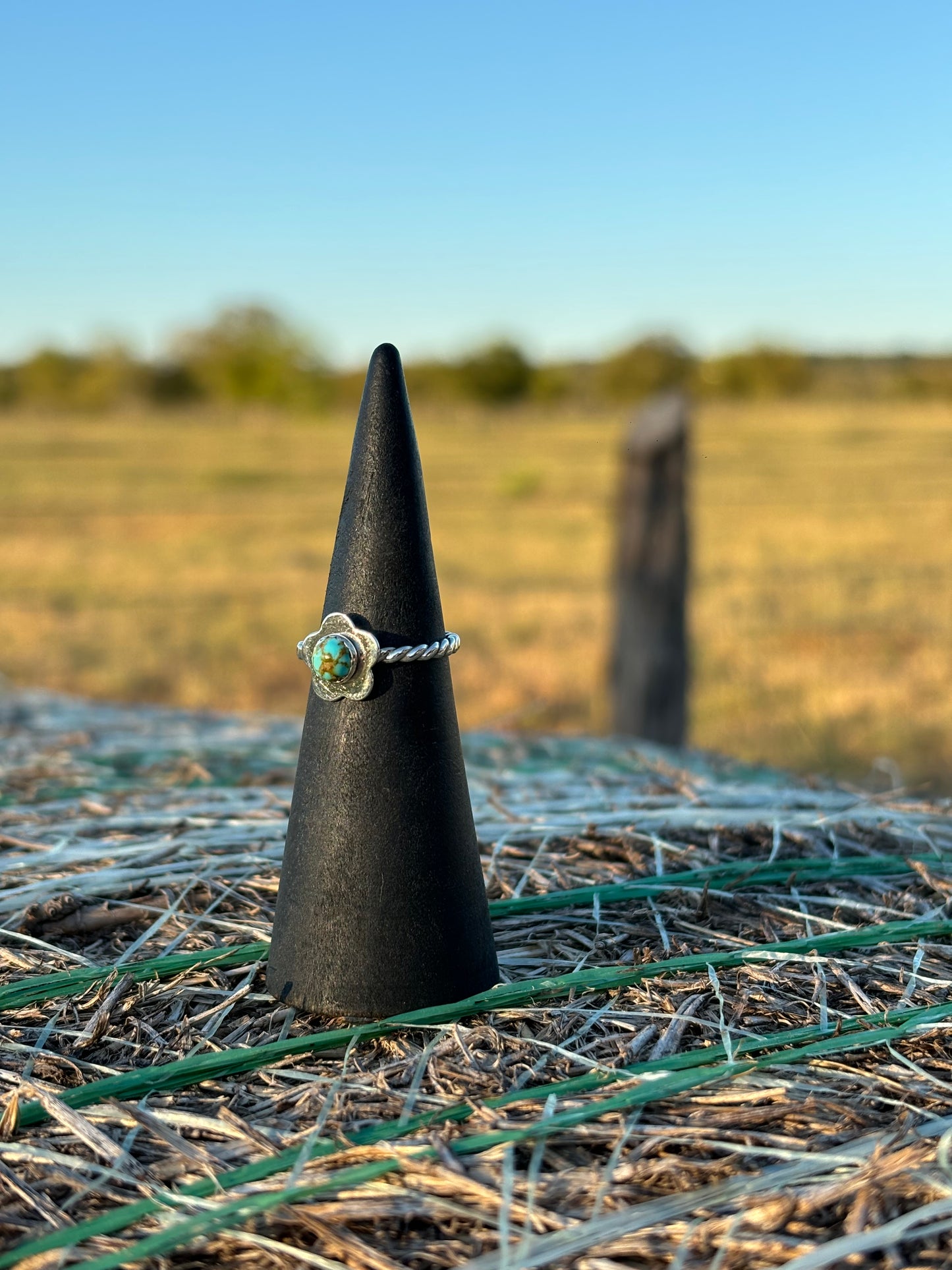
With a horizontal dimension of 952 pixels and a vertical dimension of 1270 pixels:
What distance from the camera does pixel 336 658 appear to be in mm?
2166

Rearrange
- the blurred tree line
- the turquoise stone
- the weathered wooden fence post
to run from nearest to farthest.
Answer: the turquoise stone → the weathered wooden fence post → the blurred tree line

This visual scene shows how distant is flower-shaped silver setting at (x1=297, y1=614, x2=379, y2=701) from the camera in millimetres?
2172

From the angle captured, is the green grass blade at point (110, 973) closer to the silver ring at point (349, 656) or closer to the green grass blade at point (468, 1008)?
the green grass blade at point (468, 1008)

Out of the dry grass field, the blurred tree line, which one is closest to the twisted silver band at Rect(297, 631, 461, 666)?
the dry grass field

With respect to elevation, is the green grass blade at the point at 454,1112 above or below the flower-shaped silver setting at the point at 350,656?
below

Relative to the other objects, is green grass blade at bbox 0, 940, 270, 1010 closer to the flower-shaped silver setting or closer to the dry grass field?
the flower-shaped silver setting

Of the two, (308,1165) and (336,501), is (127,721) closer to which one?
(308,1165)

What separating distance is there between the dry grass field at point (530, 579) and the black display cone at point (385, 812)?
3.15 metres

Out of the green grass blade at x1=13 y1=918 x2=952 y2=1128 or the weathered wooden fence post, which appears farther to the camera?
the weathered wooden fence post

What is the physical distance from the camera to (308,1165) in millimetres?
1747

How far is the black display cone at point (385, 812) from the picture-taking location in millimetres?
2180

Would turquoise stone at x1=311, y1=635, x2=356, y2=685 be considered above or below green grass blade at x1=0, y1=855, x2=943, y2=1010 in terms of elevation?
above

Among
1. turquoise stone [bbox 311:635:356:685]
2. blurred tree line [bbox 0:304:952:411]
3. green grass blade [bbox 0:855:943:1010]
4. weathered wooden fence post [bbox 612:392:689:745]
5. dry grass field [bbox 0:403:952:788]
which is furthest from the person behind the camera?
blurred tree line [bbox 0:304:952:411]

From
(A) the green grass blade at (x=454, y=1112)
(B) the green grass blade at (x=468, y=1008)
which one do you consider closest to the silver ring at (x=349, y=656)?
(B) the green grass blade at (x=468, y=1008)
